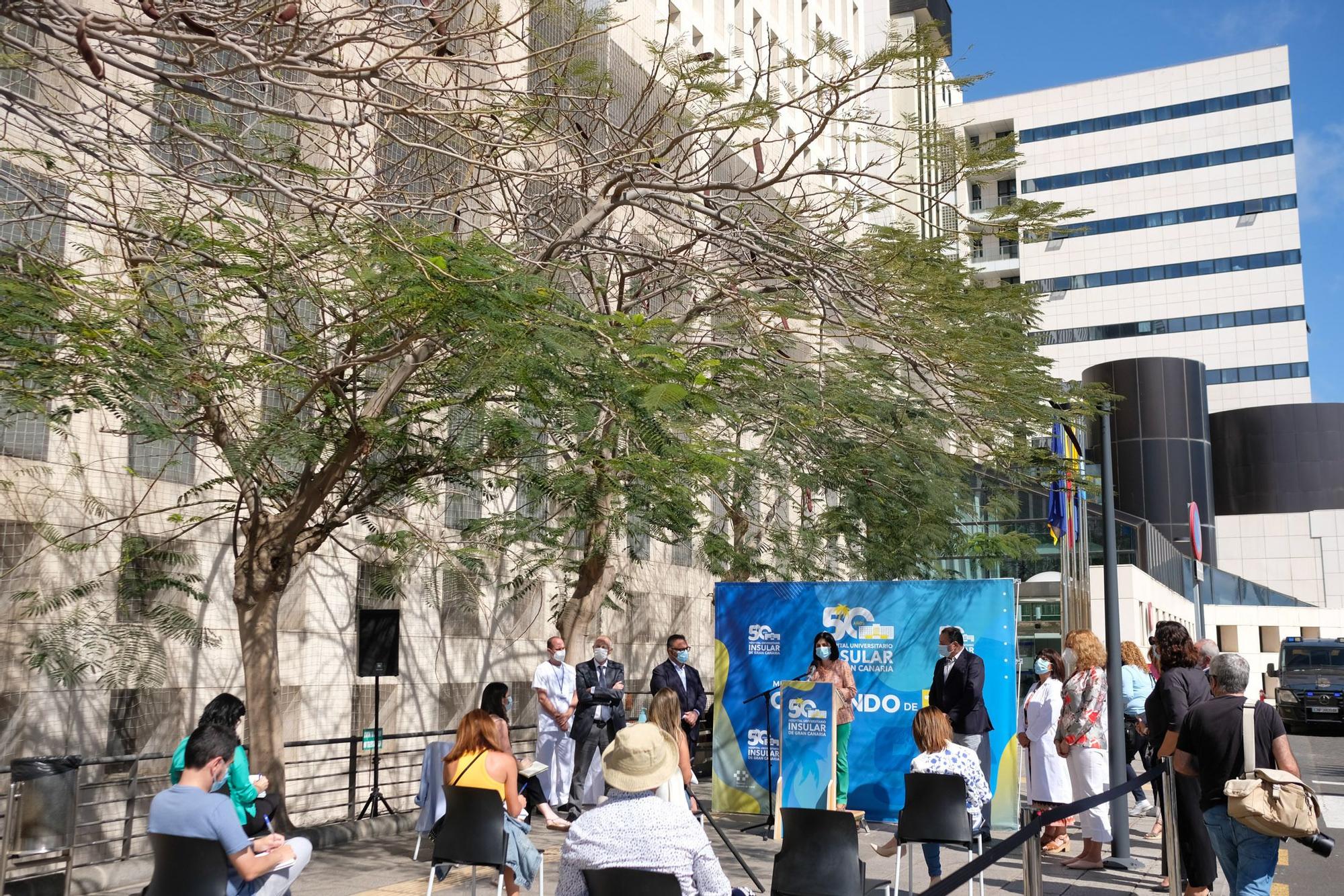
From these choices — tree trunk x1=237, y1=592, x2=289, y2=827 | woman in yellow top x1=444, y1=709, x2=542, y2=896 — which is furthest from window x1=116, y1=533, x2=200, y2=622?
woman in yellow top x1=444, y1=709, x2=542, y2=896

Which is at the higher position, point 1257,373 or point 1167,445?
point 1257,373

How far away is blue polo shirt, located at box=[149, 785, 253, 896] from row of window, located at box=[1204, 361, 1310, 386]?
71676mm

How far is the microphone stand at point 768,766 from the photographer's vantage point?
11.8 m

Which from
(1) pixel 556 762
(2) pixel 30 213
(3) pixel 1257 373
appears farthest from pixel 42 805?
(3) pixel 1257 373

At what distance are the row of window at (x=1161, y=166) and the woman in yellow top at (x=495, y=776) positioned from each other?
65.2 meters

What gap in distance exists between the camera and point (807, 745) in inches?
441

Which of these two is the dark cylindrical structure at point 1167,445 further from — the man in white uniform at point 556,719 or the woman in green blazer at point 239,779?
the woman in green blazer at point 239,779

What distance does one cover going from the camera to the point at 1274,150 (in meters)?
70.1

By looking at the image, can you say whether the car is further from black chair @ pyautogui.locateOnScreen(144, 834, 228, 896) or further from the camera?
black chair @ pyautogui.locateOnScreen(144, 834, 228, 896)

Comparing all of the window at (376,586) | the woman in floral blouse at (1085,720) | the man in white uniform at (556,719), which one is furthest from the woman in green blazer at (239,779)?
the woman in floral blouse at (1085,720)

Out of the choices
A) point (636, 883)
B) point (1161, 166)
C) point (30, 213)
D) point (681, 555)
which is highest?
point (1161, 166)

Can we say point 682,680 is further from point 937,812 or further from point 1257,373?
point 1257,373

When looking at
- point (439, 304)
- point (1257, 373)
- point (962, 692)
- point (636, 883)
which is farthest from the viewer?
point (1257, 373)

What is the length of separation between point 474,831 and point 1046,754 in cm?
609
